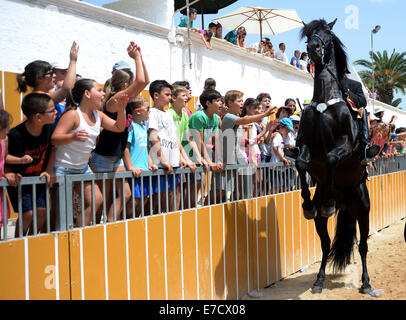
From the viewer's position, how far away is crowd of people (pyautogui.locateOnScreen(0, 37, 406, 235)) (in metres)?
3.22

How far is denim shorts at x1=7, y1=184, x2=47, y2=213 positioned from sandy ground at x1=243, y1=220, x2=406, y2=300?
9.81ft

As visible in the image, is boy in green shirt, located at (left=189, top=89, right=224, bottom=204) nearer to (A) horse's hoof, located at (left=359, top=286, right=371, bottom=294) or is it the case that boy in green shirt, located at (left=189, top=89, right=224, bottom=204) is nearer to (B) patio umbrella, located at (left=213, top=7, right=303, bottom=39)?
(A) horse's hoof, located at (left=359, top=286, right=371, bottom=294)

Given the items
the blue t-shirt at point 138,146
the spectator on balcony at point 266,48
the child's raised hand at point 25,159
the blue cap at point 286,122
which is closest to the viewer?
the child's raised hand at point 25,159

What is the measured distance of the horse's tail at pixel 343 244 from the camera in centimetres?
640

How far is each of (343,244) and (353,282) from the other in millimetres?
575

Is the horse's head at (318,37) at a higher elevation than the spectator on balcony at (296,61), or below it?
below

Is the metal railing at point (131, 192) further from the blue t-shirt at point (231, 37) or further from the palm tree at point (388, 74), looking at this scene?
the palm tree at point (388, 74)

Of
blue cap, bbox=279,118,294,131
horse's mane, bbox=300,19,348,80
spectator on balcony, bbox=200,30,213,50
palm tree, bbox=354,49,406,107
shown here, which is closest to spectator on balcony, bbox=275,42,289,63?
spectator on balcony, bbox=200,30,213,50

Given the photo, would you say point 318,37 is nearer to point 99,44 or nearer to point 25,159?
point 25,159

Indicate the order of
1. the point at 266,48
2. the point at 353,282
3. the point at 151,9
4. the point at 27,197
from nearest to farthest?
the point at 27,197
the point at 353,282
the point at 151,9
the point at 266,48

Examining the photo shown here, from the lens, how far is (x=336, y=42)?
222 inches

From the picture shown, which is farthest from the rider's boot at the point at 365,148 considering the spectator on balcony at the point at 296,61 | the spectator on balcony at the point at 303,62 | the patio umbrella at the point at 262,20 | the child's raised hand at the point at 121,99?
the spectator on balcony at the point at 303,62

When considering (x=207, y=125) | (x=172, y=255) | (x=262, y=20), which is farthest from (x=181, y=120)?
(x=262, y=20)

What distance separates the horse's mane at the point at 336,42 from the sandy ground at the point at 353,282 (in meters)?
2.69
